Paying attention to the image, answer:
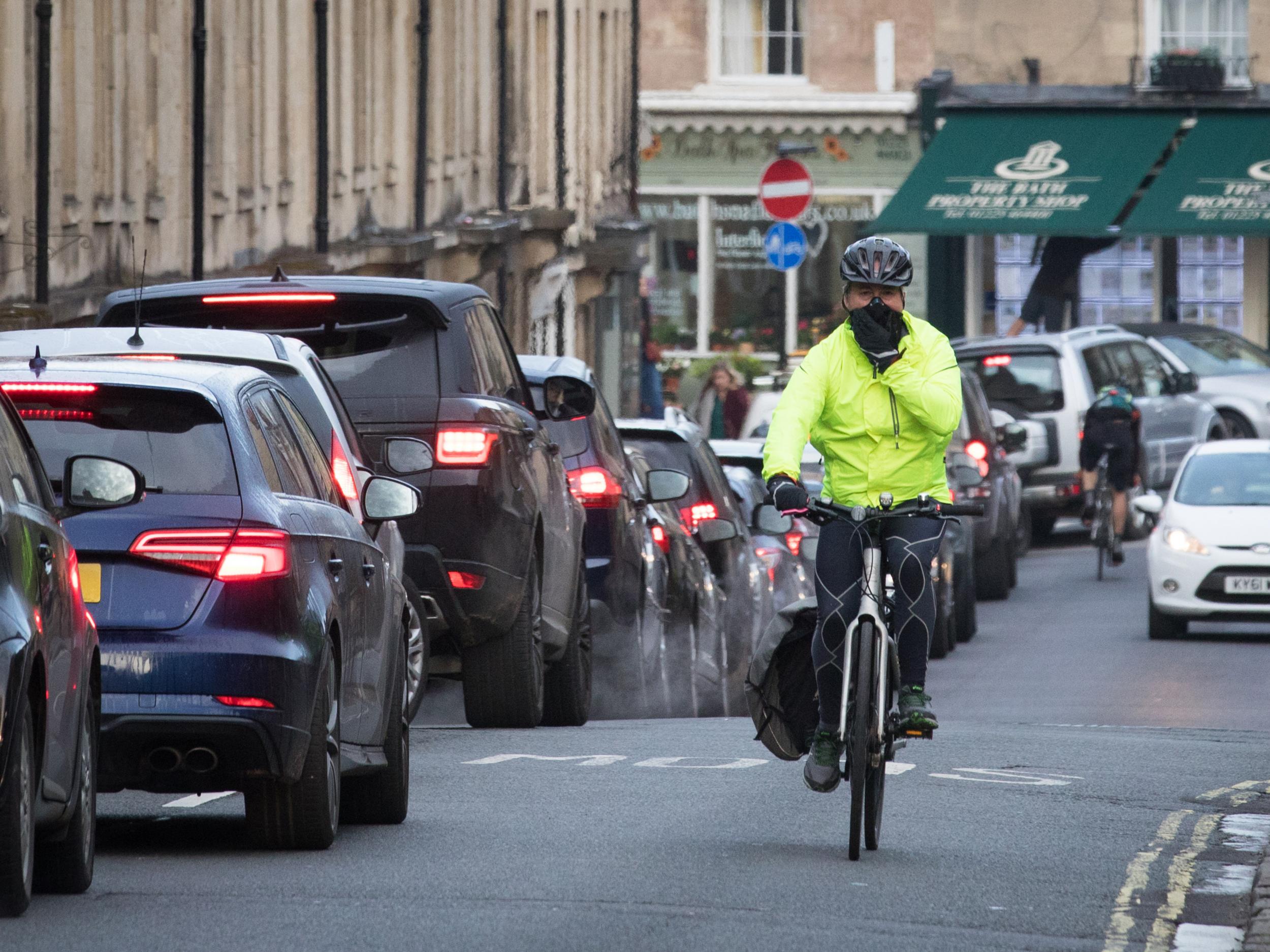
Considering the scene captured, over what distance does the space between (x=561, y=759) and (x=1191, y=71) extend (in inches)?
1409

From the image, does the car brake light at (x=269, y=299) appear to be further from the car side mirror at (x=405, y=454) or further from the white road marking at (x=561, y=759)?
the white road marking at (x=561, y=759)

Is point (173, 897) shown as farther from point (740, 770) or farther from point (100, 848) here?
point (740, 770)

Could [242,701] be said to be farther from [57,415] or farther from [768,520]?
[768,520]

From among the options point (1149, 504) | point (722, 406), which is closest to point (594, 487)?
point (1149, 504)

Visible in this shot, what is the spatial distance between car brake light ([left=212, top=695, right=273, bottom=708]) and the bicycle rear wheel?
1.62 metres

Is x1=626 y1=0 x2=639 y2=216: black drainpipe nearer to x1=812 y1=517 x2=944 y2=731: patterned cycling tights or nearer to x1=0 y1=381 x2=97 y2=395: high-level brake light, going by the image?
x1=812 y1=517 x2=944 y2=731: patterned cycling tights

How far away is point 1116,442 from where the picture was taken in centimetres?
2789

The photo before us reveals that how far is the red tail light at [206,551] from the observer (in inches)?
301

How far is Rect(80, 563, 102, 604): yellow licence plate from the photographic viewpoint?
7676 mm

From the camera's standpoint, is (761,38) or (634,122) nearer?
(634,122)

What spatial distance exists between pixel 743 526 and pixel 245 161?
285 inches

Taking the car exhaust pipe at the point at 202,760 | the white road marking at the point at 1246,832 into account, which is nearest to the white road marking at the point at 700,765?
the white road marking at the point at 1246,832

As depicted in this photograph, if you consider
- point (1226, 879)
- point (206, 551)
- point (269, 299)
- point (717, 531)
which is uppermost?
point (269, 299)

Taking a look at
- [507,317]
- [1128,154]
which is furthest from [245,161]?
[1128,154]
